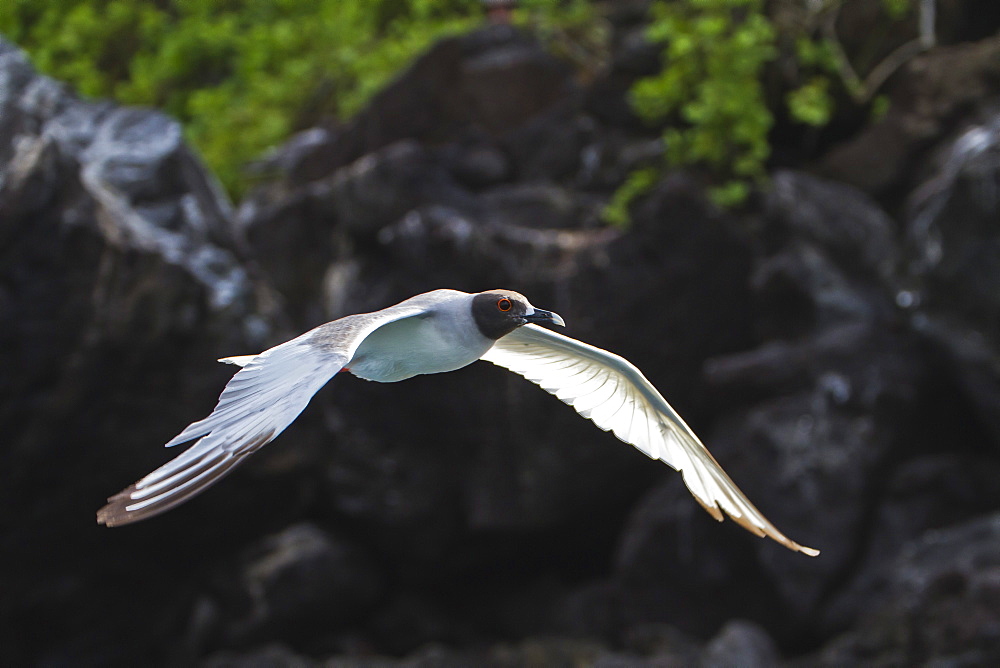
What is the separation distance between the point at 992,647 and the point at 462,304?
14.2ft

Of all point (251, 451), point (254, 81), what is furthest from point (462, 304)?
point (254, 81)

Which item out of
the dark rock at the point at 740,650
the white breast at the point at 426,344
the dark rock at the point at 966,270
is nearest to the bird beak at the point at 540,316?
the white breast at the point at 426,344

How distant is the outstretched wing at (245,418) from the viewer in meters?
2.81

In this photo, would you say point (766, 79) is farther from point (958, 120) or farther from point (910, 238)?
point (910, 238)

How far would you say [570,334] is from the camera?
854 centimetres

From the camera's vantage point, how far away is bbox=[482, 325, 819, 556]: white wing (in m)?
4.92

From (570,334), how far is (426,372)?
436cm

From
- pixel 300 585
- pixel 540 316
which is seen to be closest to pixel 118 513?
pixel 540 316

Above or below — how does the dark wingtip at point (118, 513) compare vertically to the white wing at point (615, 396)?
above

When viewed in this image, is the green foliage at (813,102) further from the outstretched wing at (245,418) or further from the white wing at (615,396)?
the outstretched wing at (245,418)

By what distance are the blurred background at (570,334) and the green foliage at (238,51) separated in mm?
2416

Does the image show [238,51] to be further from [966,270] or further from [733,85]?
[966,270]

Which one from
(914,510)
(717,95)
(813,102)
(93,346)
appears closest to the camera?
(93,346)

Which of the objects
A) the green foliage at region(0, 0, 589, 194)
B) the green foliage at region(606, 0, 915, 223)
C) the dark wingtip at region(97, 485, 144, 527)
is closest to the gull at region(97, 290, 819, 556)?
the dark wingtip at region(97, 485, 144, 527)
